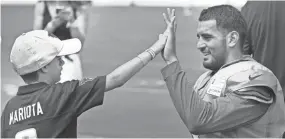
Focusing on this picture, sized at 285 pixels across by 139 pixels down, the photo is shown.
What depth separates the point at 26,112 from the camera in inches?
106

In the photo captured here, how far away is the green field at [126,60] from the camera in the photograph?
6656mm

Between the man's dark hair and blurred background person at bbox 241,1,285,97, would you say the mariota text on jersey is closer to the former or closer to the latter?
the man's dark hair

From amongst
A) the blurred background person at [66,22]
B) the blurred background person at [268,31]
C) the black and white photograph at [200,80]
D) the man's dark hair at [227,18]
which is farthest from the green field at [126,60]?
the man's dark hair at [227,18]

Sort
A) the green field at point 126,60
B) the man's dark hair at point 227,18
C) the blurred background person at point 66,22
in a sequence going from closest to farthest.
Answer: the man's dark hair at point 227,18
the blurred background person at point 66,22
the green field at point 126,60

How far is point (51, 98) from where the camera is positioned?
2.67 m

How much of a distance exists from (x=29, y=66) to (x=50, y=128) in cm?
37

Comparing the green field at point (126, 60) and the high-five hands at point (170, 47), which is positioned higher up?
the high-five hands at point (170, 47)

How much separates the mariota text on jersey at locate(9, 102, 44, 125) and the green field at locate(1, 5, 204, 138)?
3467 millimetres

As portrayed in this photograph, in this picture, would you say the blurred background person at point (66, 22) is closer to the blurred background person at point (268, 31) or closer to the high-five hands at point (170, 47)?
the blurred background person at point (268, 31)

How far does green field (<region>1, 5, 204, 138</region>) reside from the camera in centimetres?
666

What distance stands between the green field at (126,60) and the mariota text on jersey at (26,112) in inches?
137

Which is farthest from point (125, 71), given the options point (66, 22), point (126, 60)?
point (126, 60)

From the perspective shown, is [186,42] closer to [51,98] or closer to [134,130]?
[134,130]

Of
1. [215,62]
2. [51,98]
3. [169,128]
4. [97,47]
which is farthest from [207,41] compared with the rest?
[97,47]
